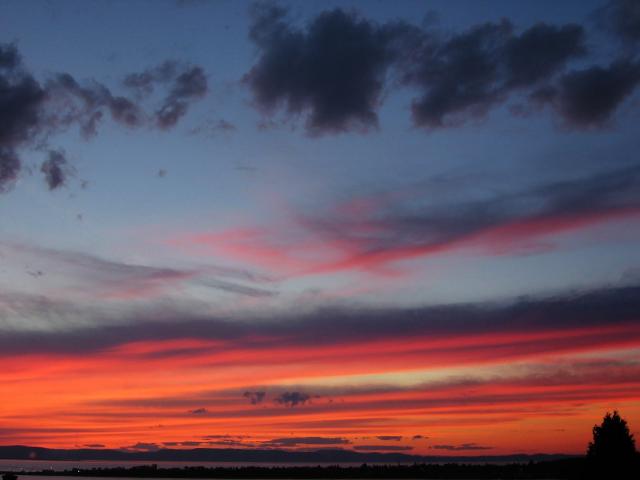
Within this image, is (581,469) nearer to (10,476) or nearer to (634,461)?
(634,461)

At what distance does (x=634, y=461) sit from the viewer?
76.2 metres

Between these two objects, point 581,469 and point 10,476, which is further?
point 10,476

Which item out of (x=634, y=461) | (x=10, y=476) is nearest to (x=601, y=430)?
(x=634, y=461)

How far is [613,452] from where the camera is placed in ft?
252

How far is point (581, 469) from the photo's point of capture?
80062 mm

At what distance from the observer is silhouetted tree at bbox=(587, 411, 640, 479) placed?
249 ft

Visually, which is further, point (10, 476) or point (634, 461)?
point (10, 476)

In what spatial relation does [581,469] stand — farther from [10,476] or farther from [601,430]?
[10,476]

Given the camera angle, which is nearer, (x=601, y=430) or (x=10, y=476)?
(x=601, y=430)

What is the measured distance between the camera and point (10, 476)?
129750 mm

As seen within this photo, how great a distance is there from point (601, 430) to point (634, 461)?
430 centimetres

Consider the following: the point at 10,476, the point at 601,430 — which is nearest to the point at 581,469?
the point at 601,430

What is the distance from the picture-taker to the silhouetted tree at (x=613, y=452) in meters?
75.8

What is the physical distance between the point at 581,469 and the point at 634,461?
6.01 metres
